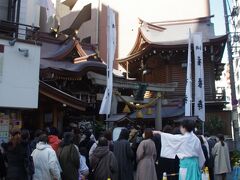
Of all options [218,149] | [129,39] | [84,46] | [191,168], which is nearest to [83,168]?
[191,168]

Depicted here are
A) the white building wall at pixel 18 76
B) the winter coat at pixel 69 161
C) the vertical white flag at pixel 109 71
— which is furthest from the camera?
the vertical white flag at pixel 109 71

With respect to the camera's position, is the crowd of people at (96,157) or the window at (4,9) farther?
the window at (4,9)

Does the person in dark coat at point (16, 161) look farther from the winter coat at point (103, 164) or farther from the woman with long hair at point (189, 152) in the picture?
the woman with long hair at point (189, 152)

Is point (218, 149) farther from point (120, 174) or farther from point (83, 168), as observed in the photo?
point (83, 168)

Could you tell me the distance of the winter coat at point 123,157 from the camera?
7965 millimetres

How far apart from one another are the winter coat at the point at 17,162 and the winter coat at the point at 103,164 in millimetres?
1461

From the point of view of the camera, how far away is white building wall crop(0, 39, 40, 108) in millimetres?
9859

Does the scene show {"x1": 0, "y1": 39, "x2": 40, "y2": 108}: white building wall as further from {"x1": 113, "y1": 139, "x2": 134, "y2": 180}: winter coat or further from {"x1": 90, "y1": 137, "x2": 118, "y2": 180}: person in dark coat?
{"x1": 90, "y1": 137, "x2": 118, "y2": 180}: person in dark coat

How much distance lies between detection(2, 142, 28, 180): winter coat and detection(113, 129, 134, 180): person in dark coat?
244 cm

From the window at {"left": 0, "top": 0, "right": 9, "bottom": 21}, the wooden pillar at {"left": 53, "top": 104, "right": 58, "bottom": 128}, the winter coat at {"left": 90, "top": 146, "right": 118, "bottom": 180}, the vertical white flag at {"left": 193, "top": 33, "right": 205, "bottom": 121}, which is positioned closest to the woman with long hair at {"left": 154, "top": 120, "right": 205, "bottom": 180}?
the winter coat at {"left": 90, "top": 146, "right": 118, "bottom": 180}

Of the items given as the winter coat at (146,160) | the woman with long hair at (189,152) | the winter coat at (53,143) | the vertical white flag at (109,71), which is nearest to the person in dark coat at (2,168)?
the winter coat at (53,143)

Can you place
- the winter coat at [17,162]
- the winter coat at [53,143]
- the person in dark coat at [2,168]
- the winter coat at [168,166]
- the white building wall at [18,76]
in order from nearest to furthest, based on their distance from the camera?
the winter coat at [17,162] → the person in dark coat at [2,168] → the winter coat at [53,143] → the winter coat at [168,166] → the white building wall at [18,76]

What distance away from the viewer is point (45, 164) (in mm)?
6332

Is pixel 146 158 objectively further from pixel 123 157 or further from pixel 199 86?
pixel 199 86
